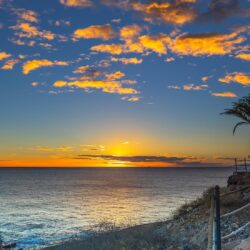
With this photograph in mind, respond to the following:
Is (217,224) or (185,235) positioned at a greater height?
(217,224)

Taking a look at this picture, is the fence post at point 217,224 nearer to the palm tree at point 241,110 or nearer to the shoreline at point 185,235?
the shoreline at point 185,235

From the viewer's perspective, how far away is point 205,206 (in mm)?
23562

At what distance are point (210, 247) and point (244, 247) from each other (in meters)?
4.08

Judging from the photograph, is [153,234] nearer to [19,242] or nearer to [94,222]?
[19,242]

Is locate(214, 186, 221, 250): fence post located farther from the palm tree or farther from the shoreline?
the palm tree

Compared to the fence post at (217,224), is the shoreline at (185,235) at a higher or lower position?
lower

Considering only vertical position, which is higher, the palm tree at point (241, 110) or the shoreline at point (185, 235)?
the palm tree at point (241, 110)

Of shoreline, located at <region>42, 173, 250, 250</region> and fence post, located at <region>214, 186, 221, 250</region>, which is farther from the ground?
fence post, located at <region>214, 186, 221, 250</region>

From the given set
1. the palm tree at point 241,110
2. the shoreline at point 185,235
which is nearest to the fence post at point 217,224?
the shoreline at point 185,235

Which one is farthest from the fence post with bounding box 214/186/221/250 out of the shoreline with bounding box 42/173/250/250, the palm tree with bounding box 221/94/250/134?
the palm tree with bounding box 221/94/250/134

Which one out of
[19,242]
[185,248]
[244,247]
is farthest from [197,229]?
[19,242]

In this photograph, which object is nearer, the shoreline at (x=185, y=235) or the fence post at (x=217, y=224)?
the fence post at (x=217, y=224)

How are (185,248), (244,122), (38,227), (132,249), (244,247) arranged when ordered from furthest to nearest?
(38,227)
(244,122)
(132,249)
(185,248)
(244,247)

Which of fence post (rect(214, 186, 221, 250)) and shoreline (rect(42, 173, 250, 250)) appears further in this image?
shoreline (rect(42, 173, 250, 250))
